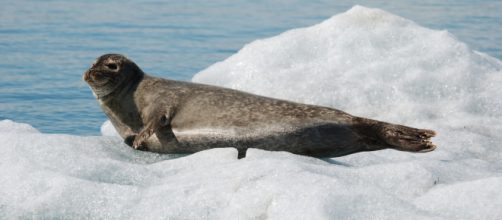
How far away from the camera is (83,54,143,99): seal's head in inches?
251

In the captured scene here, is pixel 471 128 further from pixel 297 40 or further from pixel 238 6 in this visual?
pixel 238 6

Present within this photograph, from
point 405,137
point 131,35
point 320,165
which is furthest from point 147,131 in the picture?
point 131,35

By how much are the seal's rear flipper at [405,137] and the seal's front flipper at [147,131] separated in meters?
1.29

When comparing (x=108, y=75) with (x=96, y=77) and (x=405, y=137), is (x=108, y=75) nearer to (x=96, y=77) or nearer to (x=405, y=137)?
(x=96, y=77)

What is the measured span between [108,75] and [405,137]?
1.95 m

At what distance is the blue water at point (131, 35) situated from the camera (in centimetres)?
972

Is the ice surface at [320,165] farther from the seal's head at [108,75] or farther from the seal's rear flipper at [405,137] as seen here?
the seal's head at [108,75]

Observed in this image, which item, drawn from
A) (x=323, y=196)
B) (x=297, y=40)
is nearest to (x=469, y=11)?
(x=297, y=40)

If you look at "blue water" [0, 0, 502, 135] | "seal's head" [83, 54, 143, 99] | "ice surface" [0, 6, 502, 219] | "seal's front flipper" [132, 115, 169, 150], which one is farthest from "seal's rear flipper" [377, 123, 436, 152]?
"blue water" [0, 0, 502, 135]

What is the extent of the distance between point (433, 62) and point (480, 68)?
0.38m

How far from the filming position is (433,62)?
821cm

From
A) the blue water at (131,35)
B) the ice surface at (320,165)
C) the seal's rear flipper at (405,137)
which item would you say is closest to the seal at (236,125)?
the seal's rear flipper at (405,137)

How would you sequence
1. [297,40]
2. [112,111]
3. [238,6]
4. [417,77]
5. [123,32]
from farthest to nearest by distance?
[238,6], [123,32], [297,40], [417,77], [112,111]

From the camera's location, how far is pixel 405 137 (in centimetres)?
578
